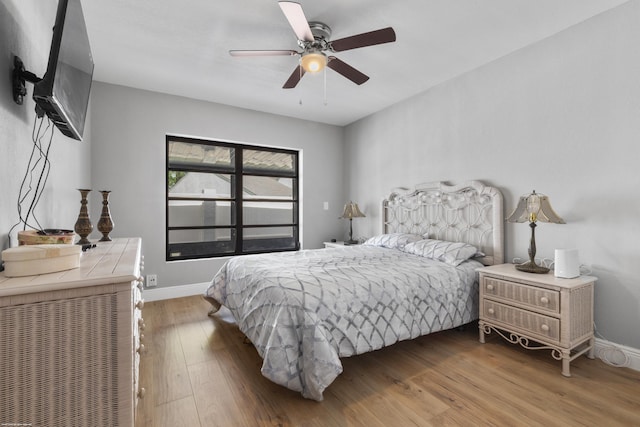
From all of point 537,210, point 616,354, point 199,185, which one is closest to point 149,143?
point 199,185

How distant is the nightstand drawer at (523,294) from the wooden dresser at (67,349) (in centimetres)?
247

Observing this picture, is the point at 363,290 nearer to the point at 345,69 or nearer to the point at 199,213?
the point at 345,69

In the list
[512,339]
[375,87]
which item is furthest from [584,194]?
[375,87]

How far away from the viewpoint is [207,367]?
6.75ft

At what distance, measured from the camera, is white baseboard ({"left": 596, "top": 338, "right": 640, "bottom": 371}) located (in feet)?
6.57

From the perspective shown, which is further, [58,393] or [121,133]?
[121,133]

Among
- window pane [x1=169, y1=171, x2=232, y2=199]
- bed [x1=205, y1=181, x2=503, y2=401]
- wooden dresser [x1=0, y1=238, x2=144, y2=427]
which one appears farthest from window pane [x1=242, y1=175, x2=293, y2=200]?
wooden dresser [x1=0, y1=238, x2=144, y2=427]

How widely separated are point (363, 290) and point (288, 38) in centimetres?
212

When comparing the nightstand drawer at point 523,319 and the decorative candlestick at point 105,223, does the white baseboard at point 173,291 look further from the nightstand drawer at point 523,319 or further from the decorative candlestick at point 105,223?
the nightstand drawer at point 523,319

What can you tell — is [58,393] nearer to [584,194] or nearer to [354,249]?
[354,249]

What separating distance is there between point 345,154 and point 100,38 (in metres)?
3.44

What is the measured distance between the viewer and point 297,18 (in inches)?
70.7

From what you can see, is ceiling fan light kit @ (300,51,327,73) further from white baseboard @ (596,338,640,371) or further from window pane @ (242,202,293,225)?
white baseboard @ (596,338,640,371)

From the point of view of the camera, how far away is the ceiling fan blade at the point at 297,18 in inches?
65.2
